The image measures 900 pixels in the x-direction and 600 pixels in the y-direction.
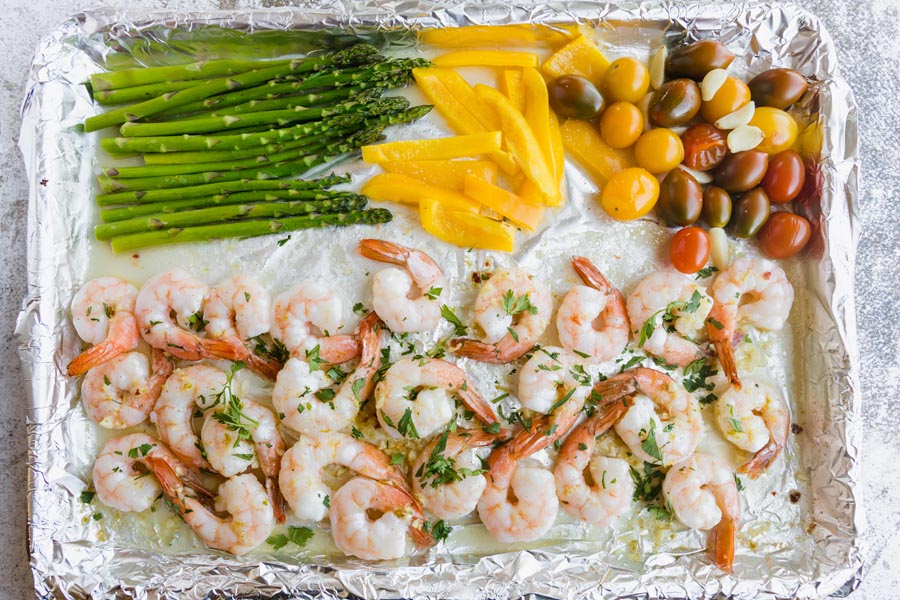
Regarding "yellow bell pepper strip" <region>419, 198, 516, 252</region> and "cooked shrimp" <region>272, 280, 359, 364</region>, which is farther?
"yellow bell pepper strip" <region>419, 198, 516, 252</region>

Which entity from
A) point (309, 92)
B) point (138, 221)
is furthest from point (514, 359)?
point (138, 221)

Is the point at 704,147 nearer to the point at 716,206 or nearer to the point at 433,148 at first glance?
the point at 716,206

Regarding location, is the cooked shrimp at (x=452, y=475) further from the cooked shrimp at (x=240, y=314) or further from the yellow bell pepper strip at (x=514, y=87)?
the yellow bell pepper strip at (x=514, y=87)

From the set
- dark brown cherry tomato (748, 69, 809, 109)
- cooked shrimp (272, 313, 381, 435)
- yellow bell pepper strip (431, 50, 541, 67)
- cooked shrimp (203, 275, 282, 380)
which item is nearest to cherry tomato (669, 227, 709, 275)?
dark brown cherry tomato (748, 69, 809, 109)

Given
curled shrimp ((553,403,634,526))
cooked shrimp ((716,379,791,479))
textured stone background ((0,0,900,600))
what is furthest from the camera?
textured stone background ((0,0,900,600))

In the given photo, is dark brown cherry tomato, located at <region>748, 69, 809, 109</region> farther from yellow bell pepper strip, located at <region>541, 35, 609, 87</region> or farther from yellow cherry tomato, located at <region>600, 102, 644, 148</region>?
yellow bell pepper strip, located at <region>541, 35, 609, 87</region>

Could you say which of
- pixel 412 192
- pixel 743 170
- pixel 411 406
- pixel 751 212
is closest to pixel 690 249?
pixel 751 212

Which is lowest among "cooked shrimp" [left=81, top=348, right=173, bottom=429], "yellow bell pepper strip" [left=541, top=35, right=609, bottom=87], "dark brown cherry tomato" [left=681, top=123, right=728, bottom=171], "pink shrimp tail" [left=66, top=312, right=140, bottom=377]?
"cooked shrimp" [left=81, top=348, right=173, bottom=429]

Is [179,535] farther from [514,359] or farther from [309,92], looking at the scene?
[309,92]

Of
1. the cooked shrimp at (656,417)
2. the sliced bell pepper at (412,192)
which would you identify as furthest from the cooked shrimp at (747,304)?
the sliced bell pepper at (412,192)
